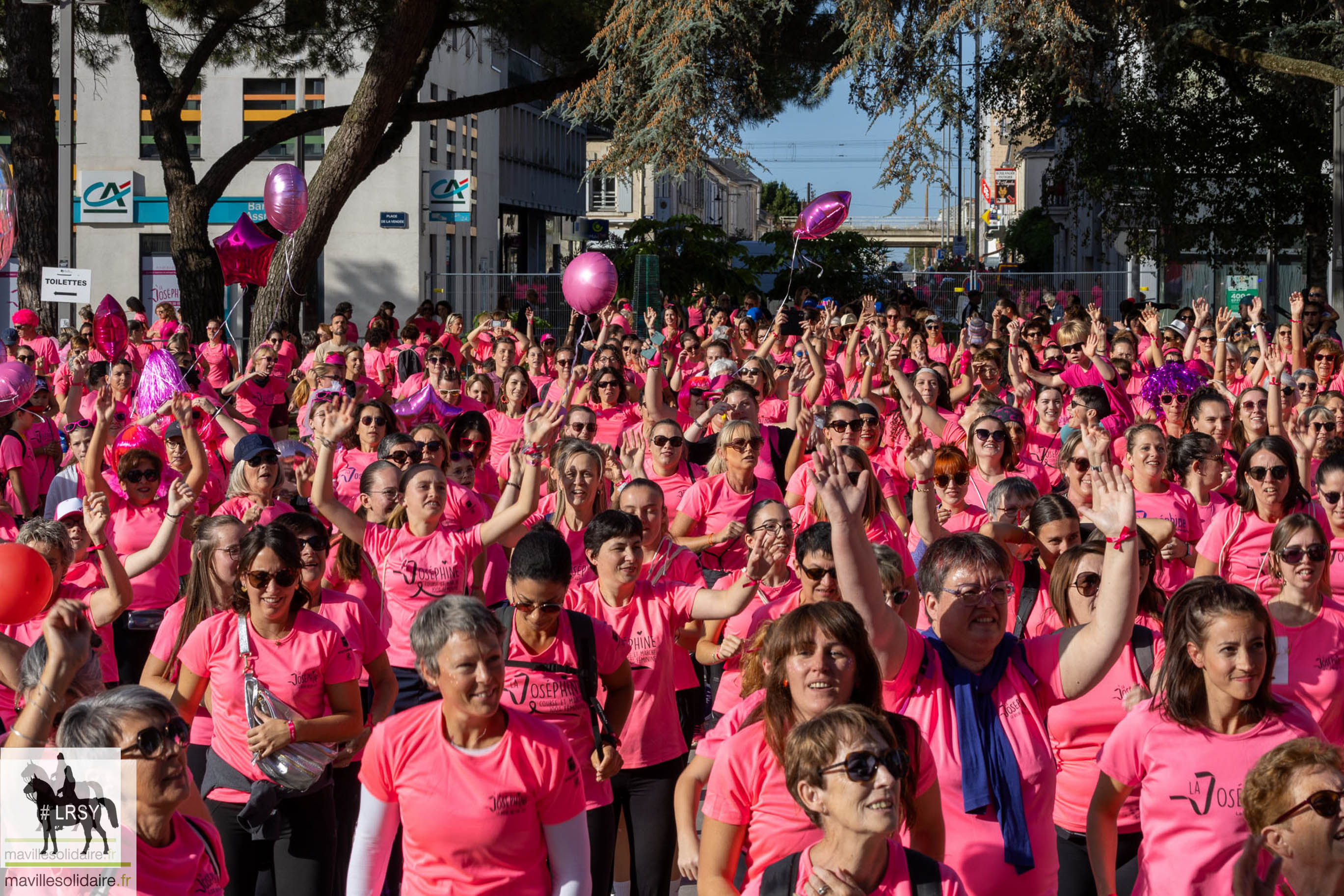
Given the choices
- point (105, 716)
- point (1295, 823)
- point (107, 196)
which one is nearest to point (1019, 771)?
point (1295, 823)

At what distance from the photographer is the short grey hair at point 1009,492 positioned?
6.16m

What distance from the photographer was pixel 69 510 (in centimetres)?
602

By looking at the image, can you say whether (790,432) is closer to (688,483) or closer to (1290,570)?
(688,483)

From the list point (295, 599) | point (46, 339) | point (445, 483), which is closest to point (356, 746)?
point (295, 599)

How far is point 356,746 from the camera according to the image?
4.91 metres

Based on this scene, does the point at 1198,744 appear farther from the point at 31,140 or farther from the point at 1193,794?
the point at 31,140

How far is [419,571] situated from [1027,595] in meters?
2.35

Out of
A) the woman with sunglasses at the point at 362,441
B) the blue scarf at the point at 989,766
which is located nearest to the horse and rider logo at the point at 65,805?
the blue scarf at the point at 989,766

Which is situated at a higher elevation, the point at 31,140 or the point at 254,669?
the point at 31,140

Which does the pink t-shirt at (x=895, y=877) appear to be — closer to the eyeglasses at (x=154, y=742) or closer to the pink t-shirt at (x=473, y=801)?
the pink t-shirt at (x=473, y=801)

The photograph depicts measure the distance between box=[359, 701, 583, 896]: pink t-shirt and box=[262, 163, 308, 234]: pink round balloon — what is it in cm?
1410

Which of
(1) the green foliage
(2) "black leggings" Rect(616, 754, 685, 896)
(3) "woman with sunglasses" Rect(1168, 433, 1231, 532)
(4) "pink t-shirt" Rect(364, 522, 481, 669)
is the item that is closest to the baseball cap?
(4) "pink t-shirt" Rect(364, 522, 481, 669)

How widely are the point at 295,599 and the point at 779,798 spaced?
6.43 feet

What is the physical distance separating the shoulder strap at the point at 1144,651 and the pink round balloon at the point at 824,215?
15408 millimetres
